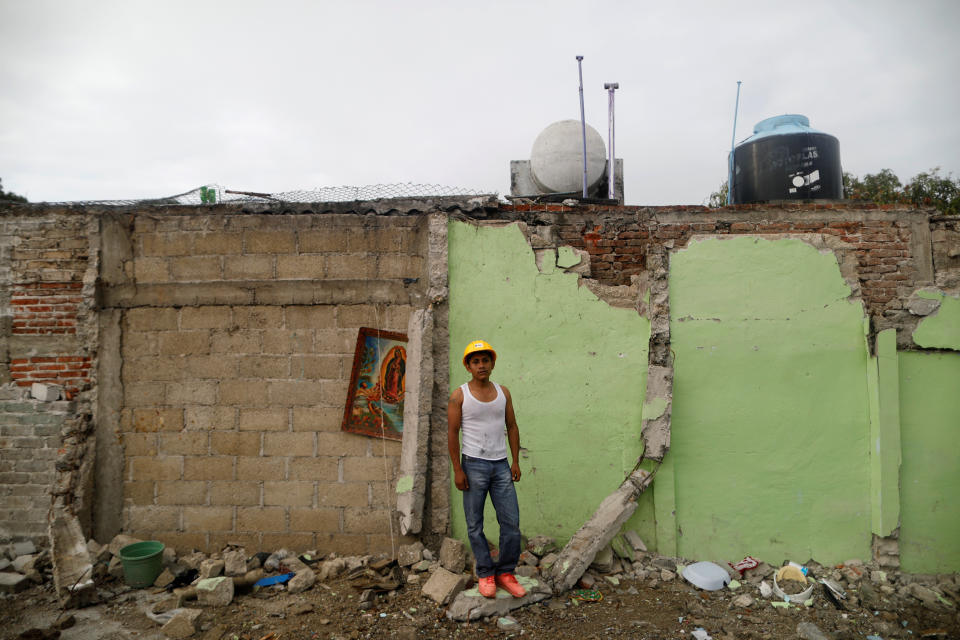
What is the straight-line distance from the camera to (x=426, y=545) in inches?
184

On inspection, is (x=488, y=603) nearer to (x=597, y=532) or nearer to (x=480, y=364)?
(x=597, y=532)

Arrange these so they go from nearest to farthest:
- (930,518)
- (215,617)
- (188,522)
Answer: (215,617) < (930,518) < (188,522)

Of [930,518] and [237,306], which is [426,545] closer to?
[237,306]

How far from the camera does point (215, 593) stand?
405cm

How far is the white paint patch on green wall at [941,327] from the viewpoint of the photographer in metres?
4.52

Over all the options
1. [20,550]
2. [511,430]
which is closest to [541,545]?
[511,430]

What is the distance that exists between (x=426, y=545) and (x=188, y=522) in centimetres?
212

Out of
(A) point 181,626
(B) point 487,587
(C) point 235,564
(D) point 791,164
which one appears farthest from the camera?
(D) point 791,164

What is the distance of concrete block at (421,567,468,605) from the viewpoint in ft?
12.8

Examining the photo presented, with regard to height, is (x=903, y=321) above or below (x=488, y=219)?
below

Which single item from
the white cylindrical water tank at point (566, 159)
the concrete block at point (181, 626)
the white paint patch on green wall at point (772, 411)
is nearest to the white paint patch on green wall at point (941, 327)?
the white paint patch on green wall at point (772, 411)

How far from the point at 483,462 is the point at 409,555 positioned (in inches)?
50.8

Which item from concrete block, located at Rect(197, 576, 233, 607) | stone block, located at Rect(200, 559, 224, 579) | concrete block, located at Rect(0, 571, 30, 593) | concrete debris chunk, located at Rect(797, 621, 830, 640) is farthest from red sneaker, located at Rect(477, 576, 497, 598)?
Result: concrete block, located at Rect(0, 571, 30, 593)

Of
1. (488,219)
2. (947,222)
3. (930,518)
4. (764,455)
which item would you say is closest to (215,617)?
(488,219)
